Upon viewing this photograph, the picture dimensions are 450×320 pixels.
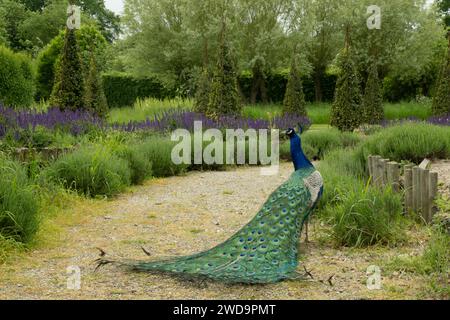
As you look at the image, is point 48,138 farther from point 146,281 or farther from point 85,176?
point 146,281

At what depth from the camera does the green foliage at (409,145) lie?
26.1 feet

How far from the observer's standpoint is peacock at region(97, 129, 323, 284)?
3764 millimetres

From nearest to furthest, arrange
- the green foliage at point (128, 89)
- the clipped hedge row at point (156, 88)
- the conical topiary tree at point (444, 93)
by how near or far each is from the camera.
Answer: the conical topiary tree at point (444, 93)
the clipped hedge row at point (156, 88)
the green foliage at point (128, 89)

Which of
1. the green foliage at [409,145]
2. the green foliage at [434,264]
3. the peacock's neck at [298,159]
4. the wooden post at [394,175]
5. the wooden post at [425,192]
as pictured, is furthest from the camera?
the green foliage at [409,145]

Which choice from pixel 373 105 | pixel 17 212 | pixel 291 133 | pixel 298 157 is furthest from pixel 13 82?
pixel 298 157

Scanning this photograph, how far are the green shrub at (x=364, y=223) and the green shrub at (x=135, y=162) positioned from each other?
386 centimetres

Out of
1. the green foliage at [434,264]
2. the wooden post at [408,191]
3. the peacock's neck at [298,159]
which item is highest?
the peacock's neck at [298,159]

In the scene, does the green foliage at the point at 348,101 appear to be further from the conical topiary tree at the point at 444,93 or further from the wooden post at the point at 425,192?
the wooden post at the point at 425,192

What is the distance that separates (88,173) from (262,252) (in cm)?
371

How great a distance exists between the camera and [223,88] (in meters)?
13.7

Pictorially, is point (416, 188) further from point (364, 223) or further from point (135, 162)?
point (135, 162)

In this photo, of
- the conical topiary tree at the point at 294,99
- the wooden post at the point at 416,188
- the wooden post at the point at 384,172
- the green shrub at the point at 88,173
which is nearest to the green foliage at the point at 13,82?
the conical topiary tree at the point at 294,99

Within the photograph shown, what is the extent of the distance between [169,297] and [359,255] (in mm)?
1754
